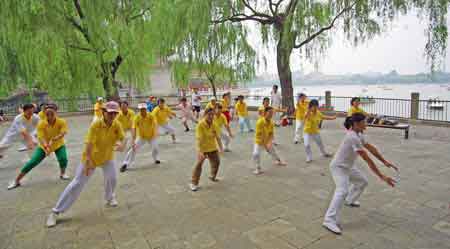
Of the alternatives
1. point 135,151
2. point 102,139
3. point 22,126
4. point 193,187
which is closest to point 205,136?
point 193,187

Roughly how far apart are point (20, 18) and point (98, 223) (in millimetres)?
4683

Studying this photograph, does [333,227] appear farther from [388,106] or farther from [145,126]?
[388,106]

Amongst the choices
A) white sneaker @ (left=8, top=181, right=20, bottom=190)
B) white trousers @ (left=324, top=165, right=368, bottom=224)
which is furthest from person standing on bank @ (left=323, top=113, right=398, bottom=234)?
white sneaker @ (left=8, top=181, right=20, bottom=190)

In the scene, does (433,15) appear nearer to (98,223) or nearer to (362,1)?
(362,1)

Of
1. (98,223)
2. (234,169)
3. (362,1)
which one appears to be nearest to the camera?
(98,223)

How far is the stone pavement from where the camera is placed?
3318mm

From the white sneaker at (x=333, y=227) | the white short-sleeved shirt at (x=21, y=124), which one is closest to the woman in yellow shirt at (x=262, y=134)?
the white sneaker at (x=333, y=227)

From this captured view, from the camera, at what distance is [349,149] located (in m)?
3.51

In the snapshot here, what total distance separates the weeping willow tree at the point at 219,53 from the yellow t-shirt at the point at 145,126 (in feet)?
21.7

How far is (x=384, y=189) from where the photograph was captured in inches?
185

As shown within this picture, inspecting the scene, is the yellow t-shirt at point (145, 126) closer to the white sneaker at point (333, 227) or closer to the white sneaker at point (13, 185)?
the white sneaker at point (13, 185)

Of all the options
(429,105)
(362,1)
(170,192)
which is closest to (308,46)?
(362,1)

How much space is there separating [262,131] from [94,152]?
10.3ft

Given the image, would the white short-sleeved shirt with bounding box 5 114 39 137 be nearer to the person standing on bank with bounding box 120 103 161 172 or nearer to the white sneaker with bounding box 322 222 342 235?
the person standing on bank with bounding box 120 103 161 172
